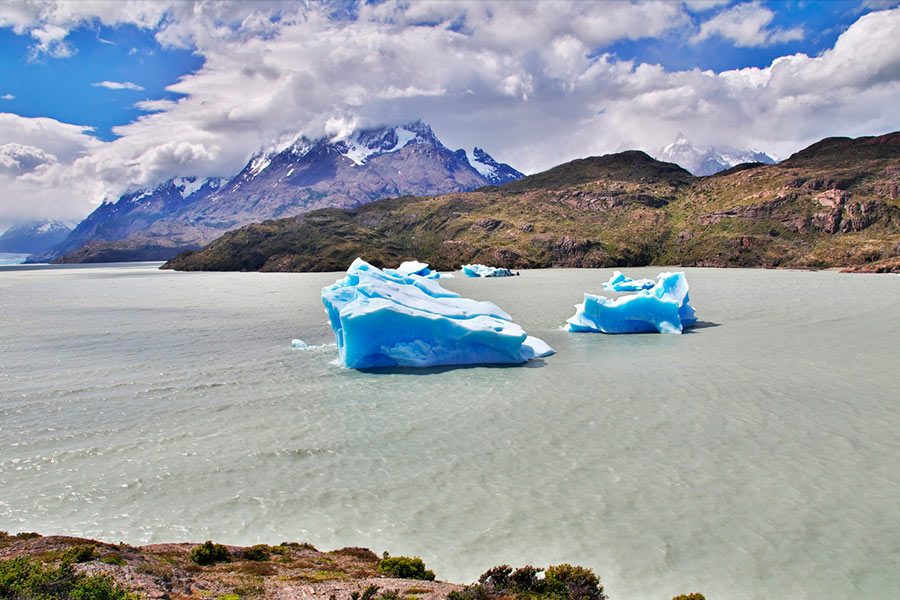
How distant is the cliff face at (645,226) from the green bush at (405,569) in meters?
96.1

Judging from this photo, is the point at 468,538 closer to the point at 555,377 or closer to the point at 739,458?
the point at 739,458

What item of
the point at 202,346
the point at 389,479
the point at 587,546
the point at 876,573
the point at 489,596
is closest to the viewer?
the point at 489,596

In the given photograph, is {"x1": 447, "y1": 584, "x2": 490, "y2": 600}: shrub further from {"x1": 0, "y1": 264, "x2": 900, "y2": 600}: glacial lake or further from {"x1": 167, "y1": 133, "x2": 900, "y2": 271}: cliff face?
{"x1": 167, "y1": 133, "x2": 900, "y2": 271}: cliff face

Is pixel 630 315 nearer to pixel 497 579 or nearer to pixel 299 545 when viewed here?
pixel 497 579

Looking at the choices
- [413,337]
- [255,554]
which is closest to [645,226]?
[413,337]

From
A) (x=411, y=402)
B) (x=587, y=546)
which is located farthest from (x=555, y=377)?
(x=587, y=546)

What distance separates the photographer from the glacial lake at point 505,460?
27.8ft

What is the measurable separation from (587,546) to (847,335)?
26.2 meters

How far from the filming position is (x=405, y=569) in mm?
7102

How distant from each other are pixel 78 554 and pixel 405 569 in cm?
391

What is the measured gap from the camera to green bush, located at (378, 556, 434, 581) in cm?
708

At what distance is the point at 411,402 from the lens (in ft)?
54.9

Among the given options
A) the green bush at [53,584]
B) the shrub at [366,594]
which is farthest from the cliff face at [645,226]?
the green bush at [53,584]

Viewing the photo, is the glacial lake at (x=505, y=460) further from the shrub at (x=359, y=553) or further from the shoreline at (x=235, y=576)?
the shoreline at (x=235, y=576)
